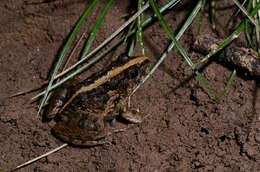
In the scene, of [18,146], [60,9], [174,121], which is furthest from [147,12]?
[18,146]

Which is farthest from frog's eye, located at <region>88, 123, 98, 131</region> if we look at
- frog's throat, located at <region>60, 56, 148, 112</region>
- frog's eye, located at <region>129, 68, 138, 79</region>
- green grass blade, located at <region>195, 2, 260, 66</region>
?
green grass blade, located at <region>195, 2, 260, 66</region>

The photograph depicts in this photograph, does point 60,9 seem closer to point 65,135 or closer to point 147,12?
point 147,12

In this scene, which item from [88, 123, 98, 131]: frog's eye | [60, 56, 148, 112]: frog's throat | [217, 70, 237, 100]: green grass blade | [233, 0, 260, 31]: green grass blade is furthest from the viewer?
[88, 123, 98, 131]: frog's eye

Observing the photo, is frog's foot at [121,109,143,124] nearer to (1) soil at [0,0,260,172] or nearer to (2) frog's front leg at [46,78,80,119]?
(1) soil at [0,0,260,172]

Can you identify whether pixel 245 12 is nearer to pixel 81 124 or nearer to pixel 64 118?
pixel 81 124

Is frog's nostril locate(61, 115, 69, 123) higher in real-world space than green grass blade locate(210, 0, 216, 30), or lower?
lower

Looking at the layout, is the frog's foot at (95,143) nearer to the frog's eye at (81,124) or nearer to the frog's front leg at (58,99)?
the frog's eye at (81,124)

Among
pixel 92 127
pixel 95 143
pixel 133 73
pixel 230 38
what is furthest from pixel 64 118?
pixel 230 38
